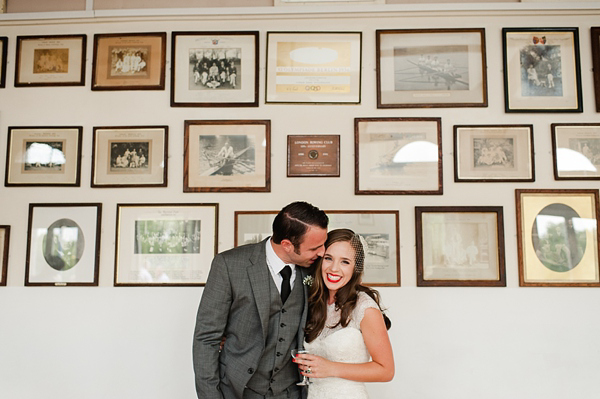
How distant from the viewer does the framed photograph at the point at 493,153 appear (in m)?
3.14

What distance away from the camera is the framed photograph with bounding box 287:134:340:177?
317 cm

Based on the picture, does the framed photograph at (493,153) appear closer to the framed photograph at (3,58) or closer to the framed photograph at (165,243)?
the framed photograph at (165,243)

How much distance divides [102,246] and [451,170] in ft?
7.55

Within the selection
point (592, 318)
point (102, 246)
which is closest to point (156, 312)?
point (102, 246)

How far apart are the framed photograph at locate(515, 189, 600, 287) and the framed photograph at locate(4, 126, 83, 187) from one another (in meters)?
2.89

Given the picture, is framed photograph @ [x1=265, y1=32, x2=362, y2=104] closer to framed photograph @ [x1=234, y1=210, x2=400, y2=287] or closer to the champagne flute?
→ framed photograph @ [x1=234, y1=210, x2=400, y2=287]

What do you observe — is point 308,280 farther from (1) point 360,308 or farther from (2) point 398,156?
(2) point 398,156

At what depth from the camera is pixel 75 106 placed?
3.30 m

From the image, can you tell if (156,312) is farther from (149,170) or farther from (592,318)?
(592,318)

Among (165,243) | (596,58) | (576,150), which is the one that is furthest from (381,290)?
(596,58)

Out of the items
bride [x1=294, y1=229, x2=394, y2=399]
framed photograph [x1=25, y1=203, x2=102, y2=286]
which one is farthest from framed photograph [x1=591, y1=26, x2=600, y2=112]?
framed photograph [x1=25, y1=203, x2=102, y2=286]

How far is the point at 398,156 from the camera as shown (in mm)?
3174

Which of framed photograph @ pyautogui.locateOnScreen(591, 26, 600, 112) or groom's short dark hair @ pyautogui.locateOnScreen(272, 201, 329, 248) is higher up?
framed photograph @ pyautogui.locateOnScreen(591, 26, 600, 112)

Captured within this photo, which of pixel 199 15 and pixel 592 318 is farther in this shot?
pixel 199 15
